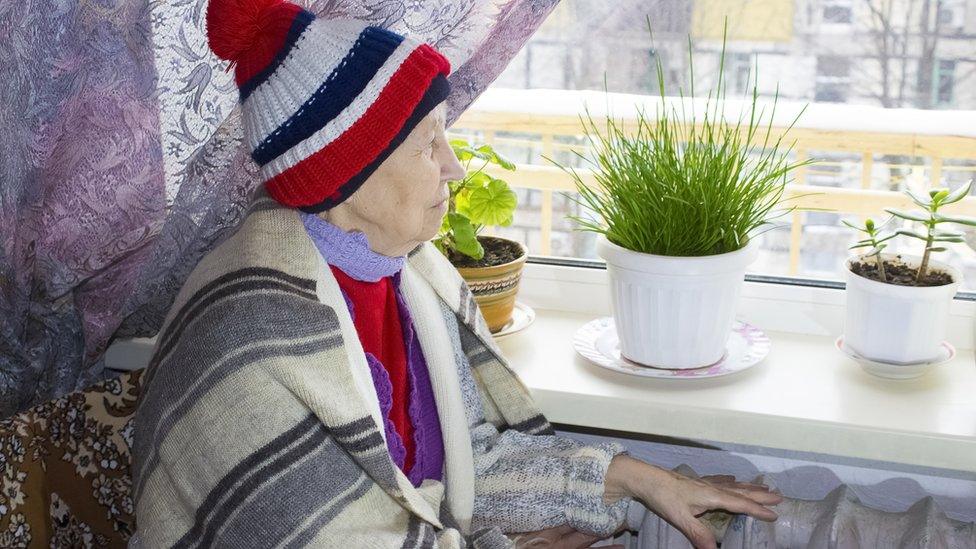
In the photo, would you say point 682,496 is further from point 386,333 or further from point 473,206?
point 473,206

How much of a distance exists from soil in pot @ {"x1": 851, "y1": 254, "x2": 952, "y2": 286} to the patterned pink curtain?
57cm

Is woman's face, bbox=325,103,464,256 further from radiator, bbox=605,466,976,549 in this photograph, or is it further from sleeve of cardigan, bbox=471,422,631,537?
radiator, bbox=605,466,976,549

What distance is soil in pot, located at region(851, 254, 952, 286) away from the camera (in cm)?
145

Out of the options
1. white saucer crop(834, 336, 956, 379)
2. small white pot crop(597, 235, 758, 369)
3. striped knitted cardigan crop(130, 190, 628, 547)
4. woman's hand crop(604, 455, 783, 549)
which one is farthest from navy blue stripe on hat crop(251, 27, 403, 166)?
white saucer crop(834, 336, 956, 379)

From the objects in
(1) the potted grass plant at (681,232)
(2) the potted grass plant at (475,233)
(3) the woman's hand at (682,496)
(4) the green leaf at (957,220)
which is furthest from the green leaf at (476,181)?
(4) the green leaf at (957,220)

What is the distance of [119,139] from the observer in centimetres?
141

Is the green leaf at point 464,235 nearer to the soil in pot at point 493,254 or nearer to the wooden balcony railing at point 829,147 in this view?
the soil in pot at point 493,254

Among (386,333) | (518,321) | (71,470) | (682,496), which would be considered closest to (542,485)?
(682,496)

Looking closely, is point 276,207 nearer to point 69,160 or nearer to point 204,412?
point 204,412

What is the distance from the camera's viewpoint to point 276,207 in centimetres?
123

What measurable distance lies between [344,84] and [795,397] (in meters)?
0.77

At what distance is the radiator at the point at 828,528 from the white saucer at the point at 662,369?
14 centimetres

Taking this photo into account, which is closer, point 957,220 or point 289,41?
point 289,41

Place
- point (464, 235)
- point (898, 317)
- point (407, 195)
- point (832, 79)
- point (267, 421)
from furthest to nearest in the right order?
point (832, 79), point (464, 235), point (898, 317), point (407, 195), point (267, 421)
